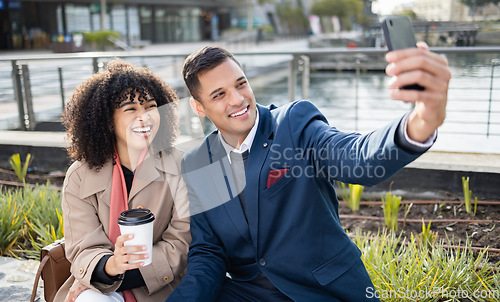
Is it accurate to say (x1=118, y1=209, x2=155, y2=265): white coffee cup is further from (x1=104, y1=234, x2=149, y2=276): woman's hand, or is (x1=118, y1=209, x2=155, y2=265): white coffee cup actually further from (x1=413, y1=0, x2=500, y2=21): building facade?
(x1=413, y1=0, x2=500, y2=21): building facade

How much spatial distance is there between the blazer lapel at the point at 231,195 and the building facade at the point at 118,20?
24.0 metres

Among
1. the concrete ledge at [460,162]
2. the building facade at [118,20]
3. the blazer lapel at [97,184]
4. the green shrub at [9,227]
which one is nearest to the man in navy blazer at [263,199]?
the blazer lapel at [97,184]

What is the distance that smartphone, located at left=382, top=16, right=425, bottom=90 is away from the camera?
1.17 metres

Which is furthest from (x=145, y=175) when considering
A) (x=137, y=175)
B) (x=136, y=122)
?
(x=136, y=122)

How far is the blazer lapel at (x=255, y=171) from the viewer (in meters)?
1.89

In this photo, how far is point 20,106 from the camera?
255 inches


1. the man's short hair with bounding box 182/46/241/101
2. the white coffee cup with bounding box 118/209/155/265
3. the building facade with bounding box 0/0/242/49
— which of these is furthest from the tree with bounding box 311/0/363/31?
the white coffee cup with bounding box 118/209/155/265

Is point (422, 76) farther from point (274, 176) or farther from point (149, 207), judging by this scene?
point (149, 207)

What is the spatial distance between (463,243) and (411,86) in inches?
94.6

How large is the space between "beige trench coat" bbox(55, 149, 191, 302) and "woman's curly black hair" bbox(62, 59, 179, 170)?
0.07 meters

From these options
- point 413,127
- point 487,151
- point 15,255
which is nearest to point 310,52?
point 487,151

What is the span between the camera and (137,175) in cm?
218

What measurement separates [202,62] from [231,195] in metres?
0.56

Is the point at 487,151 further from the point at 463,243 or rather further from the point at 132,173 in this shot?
the point at 132,173
